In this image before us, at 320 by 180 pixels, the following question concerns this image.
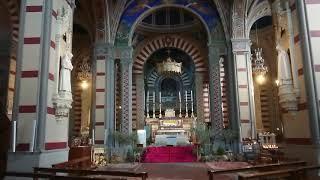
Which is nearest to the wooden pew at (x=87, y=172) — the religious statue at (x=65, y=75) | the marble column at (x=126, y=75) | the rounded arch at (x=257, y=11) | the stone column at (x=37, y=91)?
the stone column at (x=37, y=91)

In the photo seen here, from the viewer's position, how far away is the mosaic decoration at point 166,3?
13.8m

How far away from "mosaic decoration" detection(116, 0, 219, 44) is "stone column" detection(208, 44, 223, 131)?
4.15ft

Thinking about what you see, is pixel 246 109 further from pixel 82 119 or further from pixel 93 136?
pixel 82 119

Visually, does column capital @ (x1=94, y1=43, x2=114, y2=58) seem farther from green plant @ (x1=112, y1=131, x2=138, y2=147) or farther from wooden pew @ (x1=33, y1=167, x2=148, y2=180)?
wooden pew @ (x1=33, y1=167, x2=148, y2=180)

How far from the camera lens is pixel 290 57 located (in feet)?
22.5

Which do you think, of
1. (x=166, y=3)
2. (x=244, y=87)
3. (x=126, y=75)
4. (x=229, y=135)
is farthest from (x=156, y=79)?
(x=229, y=135)

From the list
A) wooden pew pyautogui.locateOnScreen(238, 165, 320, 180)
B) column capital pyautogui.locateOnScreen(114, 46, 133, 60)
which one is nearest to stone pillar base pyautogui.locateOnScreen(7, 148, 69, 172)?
wooden pew pyautogui.locateOnScreen(238, 165, 320, 180)

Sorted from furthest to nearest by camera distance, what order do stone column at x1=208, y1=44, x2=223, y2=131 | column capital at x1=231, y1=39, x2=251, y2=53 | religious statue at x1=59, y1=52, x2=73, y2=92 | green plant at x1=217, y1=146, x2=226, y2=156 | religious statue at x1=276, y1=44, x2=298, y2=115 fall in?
stone column at x1=208, y1=44, x2=223, y2=131 < column capital at x1=231, y1=39, x2=251, y2=53 < green plant at x1=217, y1=146, x2=226, y2=156 < religious statue at x1=59, y1=52, x2=73, y2=92 < religious statue at x1=276, y1=44, x2=298, y2=115

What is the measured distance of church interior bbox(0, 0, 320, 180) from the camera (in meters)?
6.01

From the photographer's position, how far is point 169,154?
13.2 meters

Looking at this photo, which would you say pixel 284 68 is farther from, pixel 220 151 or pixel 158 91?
pixel 158 91

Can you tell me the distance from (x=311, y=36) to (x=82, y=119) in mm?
13789

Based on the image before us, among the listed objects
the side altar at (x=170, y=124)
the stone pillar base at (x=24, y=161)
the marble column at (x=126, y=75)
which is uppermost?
the marble column at (x=126, y=75)

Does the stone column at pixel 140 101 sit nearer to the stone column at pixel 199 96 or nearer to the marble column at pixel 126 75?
the stone column at pixel 199 96
